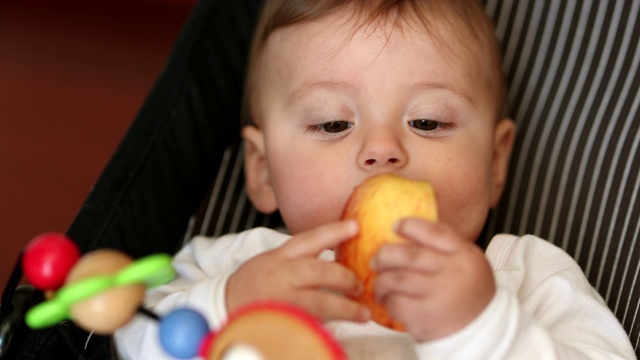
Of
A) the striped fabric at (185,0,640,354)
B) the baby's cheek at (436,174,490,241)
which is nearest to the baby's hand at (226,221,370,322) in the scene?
the baby's cheek at (436,174,490,241)

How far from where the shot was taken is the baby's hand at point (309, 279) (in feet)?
2.47

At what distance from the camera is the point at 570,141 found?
1.24m

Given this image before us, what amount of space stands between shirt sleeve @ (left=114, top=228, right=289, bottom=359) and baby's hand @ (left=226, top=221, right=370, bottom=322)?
1.5 inches

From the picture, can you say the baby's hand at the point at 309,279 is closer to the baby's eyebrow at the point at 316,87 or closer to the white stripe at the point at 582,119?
the baby's eyebrow at the point at 316,87

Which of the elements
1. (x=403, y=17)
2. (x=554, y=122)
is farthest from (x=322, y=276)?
(x=554, y=122)

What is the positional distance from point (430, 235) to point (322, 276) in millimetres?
102

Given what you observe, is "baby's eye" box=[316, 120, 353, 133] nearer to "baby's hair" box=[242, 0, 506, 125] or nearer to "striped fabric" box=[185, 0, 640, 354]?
"baby's hair" box=[242, 0, 506, 125]

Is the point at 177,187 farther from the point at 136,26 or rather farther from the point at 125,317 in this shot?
the point at 136,26

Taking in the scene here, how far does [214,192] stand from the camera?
134cm

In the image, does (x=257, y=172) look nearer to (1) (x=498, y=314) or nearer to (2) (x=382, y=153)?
(2) (x=382, y=153)

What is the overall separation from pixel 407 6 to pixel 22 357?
23.5 inches

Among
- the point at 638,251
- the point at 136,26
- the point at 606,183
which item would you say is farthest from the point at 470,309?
the point at 136,26

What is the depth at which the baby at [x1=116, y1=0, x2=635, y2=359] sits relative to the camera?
794mm

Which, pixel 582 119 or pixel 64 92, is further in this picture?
pixel 64 92
